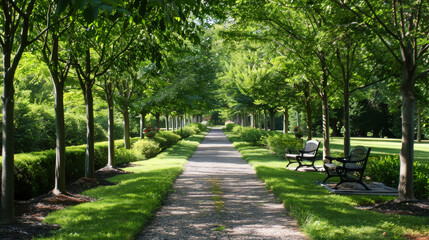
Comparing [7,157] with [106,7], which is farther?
[7,157]

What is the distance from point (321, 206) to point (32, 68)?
8.08 m

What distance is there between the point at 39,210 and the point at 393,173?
816cm

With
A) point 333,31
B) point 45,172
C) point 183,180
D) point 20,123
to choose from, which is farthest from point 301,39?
point 20,123

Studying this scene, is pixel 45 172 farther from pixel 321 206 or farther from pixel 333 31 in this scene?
pixel 333 31

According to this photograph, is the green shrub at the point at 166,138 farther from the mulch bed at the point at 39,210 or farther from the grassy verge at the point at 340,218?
the grassy verge at the point at 340,218

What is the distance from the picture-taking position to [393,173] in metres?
8.49


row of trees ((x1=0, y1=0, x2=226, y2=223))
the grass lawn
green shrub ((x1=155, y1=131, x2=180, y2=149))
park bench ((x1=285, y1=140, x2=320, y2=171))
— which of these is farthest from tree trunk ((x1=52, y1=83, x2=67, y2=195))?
green shrub ((x1=155, y1=131, x2=180, y2=149))

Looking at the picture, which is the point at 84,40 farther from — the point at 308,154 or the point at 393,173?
the point at 393,173

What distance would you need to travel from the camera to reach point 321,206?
20.2 feet

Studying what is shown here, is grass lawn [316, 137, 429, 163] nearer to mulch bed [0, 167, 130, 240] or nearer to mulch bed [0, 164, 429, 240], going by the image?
mulch bed [0, 164, 429, 240]

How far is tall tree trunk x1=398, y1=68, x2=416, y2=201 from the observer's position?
631 cm

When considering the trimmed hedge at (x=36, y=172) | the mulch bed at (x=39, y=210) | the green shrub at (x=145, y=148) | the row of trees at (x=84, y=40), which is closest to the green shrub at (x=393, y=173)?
the row of trees at (x=84, y=40)

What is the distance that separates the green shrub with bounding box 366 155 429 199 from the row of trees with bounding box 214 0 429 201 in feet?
3.69

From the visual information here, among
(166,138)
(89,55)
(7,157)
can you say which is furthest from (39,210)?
(166,138)
